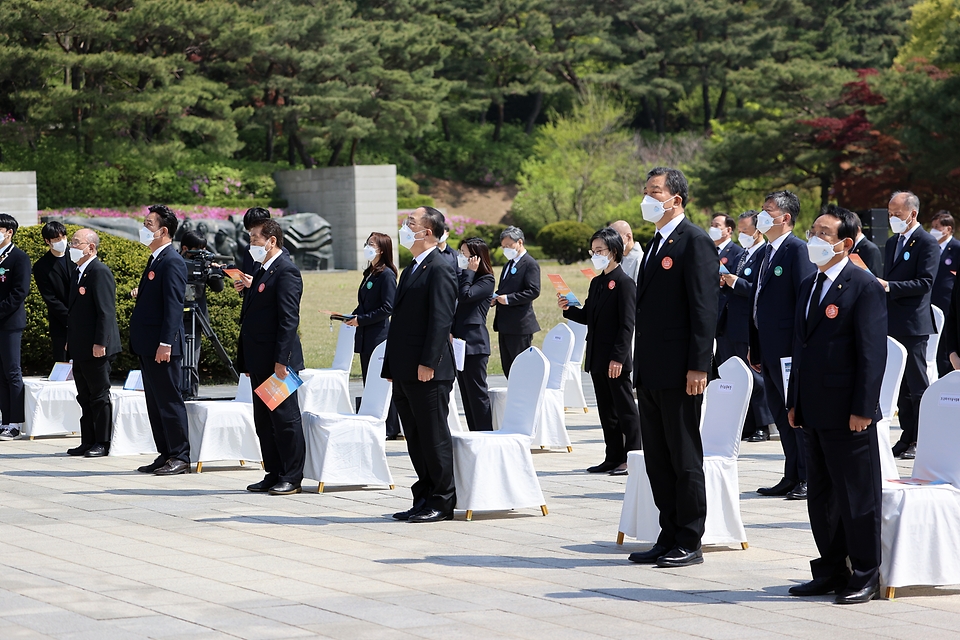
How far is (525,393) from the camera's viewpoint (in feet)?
27.0

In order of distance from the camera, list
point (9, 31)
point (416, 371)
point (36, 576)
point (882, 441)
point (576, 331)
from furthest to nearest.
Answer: point (9, 31), point (576, 331), point (416, 371), point (882, 441), point (36, 576)

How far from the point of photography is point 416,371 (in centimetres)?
757

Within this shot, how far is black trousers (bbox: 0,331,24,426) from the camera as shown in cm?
1163

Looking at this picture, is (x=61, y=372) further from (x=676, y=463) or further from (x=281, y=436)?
(x=676, y=463)

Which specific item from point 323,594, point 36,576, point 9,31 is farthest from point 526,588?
point 9,31

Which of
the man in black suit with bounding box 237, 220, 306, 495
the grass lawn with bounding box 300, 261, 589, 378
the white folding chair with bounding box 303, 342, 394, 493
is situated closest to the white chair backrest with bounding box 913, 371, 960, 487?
the white folding chair with bounding box 303, 342, 394, 493

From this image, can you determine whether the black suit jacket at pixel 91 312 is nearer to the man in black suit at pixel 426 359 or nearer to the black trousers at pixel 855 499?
the man in black suit at pixel 426 359

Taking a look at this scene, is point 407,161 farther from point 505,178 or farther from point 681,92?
point 681,92

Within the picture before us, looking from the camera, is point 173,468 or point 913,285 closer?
point 173,468

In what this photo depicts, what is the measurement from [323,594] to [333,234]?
1360 inches

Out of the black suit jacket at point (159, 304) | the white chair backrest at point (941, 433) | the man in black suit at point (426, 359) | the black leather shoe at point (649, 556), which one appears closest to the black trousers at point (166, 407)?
the black suit jacket at point (159, 304)

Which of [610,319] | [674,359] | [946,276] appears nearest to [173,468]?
[610,319]

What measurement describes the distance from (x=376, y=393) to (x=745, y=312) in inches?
137

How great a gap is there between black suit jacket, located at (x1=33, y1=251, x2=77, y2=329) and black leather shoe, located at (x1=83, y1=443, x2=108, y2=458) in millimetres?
1759
